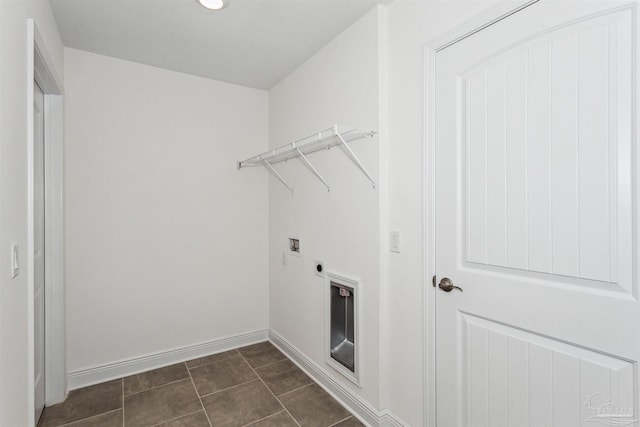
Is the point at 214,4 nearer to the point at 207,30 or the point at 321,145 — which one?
the point at 207,30

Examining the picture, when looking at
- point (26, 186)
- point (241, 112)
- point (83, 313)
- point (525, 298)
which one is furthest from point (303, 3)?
point (83, 313)

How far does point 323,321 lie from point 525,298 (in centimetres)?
142

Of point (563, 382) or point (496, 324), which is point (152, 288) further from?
point (563, 382)

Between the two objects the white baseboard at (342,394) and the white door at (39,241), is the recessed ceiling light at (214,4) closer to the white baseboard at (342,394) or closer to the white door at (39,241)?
the white door at (39,241)

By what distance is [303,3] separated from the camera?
5.99ft

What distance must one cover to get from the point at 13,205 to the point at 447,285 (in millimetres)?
1798

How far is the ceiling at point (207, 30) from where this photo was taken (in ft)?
6.07

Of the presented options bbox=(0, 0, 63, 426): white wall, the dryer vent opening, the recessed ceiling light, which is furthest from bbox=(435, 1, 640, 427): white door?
bbox=(0, 0, 63, 426): white wall

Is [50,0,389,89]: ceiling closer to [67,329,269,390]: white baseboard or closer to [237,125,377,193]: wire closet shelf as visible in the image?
[237,125,377,193]: wire closet shelf

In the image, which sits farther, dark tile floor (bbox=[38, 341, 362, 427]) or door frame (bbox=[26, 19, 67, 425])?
door frame (bbox=[26, 19, 67, 425])

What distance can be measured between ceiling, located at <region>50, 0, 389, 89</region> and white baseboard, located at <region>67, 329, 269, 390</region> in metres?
2.36

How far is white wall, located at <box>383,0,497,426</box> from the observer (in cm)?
165

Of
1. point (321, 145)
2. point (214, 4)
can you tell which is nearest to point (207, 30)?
point (214, 4)

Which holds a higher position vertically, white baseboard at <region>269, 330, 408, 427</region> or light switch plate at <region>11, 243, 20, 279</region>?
light switch plate at <region>11, 243, 20, 279</region>
